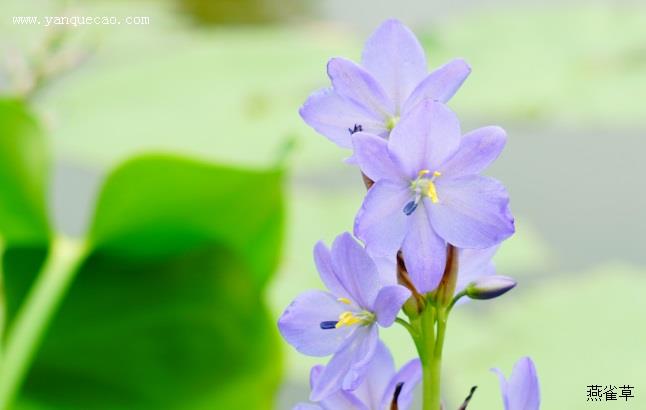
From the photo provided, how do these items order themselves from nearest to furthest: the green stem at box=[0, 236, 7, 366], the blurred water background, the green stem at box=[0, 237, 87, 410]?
the green stem at box=[0, 237, 87, 410] → the green stem at box=[0, 236, 7, 366] → the blurred water background

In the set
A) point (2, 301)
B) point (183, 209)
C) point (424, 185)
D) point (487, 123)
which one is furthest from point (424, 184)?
point (487, 123)

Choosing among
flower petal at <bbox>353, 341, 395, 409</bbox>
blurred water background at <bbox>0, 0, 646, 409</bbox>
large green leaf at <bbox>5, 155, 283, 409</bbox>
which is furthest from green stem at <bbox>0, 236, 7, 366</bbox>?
flower petal at <bbox>353, 341, 395, 409</bbox>

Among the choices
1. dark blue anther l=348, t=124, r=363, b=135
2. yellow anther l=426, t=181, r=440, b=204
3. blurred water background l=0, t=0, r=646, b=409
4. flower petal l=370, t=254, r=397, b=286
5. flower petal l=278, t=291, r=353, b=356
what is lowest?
flower petal l=278, t=291, r=353, b=356

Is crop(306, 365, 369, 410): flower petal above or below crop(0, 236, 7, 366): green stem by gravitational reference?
below

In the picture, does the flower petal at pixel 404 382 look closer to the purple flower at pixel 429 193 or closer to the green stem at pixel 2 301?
the purple flower at pixel 429 193

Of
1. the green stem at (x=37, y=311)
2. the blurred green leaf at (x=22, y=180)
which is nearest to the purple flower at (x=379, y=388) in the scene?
the green stem at (x=37, y=311)

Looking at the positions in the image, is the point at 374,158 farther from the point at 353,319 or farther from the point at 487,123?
the point at 487,123

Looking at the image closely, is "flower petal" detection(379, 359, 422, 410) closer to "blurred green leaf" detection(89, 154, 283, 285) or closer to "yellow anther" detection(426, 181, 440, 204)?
"yellow anther" detection(426, 181, 440, 204)
